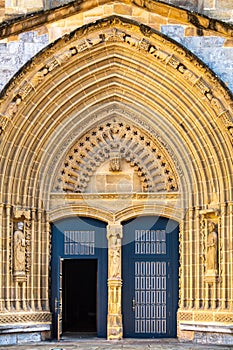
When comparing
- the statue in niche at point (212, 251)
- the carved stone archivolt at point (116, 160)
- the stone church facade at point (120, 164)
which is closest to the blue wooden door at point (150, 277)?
the stone church facade at point (120, 164)

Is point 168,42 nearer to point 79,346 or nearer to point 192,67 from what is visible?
point 192,67

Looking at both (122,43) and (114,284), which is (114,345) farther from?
(122,43)

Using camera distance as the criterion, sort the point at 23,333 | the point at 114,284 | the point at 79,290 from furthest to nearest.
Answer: the point at 79,290, the point at 114,284, the point at 23,333

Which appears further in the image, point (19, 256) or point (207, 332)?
point (19, 256)

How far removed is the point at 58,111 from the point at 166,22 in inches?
110

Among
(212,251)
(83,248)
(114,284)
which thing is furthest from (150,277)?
(212,251)

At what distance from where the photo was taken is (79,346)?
16219mm

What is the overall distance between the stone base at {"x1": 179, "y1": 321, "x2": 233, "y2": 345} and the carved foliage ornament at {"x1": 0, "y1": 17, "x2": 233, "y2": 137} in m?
3.96

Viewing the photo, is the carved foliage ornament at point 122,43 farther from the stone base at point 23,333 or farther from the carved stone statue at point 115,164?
the stone base at point 23,333

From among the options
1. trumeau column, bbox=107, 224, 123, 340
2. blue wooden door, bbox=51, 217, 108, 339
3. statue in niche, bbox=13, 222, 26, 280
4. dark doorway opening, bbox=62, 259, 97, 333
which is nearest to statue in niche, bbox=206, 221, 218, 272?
trumeau column, bbox=107, 224, 123, 340

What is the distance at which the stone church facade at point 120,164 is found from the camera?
16594mm

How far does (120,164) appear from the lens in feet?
58.0

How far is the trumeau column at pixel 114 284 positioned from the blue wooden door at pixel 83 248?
0.68 feet

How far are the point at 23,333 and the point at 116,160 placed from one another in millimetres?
3938
